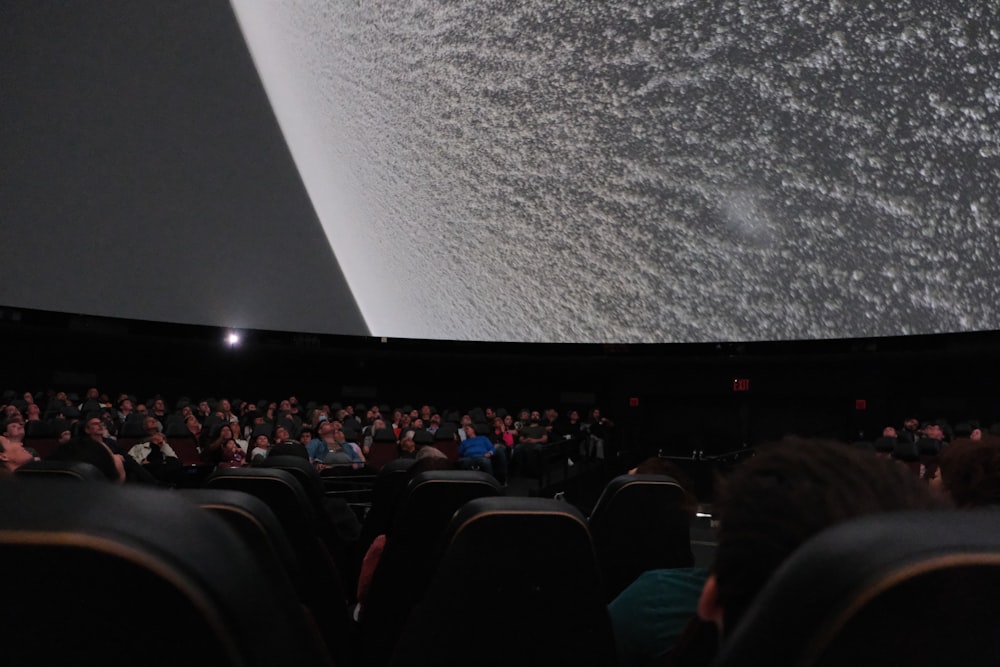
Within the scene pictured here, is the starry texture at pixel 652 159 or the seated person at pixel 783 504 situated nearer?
the seated person at pixel 783 504

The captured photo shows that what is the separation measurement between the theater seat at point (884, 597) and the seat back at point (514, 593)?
0.88 m

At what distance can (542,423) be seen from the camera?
1658cm

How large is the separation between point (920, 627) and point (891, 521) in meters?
0.08

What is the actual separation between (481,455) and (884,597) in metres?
8.31

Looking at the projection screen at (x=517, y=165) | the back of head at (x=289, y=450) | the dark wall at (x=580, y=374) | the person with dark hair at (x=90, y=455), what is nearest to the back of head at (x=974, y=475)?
the person with dark hair at (x=90, y=455)

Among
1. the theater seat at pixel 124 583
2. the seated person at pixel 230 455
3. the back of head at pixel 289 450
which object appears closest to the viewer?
the theater seat at pixel 124 583

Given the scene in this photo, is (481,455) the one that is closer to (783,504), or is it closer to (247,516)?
(247,516)

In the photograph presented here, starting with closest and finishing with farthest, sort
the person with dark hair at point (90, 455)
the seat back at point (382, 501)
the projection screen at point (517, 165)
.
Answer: the person with dark hair at point (90, 455), the seat back at point (382, 501), the projection screen at point (517, 165)

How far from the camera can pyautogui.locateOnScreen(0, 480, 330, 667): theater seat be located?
0.44 meters

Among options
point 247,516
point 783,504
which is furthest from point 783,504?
point 247,516

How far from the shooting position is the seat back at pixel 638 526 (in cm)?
273

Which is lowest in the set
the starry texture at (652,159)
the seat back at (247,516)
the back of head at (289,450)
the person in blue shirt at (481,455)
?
the person in blue shirt at (481,455)

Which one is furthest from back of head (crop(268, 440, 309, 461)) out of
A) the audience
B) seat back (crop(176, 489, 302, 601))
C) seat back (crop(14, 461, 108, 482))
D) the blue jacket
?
seat back (crop(176, 489, 302, 601))

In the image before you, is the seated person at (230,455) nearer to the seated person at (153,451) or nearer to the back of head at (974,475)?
the seated person at (153,451)
